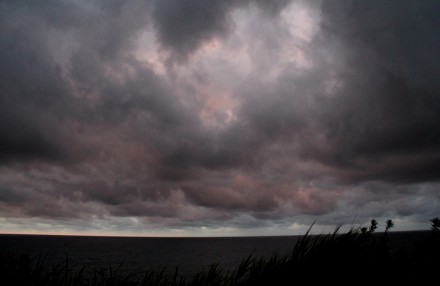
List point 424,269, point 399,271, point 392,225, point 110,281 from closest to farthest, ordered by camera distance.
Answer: point 110,281, point 399,271, point 424,269, point 392,225

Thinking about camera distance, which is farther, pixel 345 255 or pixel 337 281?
pixel 345 255

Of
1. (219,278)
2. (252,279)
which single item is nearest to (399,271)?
(252,279)

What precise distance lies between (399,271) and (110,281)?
5.67 metres

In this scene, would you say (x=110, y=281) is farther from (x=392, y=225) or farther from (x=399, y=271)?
(x=392, y=225)

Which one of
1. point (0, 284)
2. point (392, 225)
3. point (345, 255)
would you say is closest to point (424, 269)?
point (345, 255)

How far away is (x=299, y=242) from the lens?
645cm

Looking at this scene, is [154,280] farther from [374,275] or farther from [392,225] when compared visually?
[392,225]

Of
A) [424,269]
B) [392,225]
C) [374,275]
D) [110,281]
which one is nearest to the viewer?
[110,281]

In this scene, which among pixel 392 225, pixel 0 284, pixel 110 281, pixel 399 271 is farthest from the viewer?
pixel 392 225

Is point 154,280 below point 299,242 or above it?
below

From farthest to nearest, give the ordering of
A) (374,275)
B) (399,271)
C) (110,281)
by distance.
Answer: (399,271) < (374,275) < (110,281)

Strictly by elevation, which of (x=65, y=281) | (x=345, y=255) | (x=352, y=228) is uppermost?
(x=352, y=228)

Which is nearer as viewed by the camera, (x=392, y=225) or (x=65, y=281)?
(x=65, y=281)

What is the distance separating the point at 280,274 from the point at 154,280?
234 centimetres
